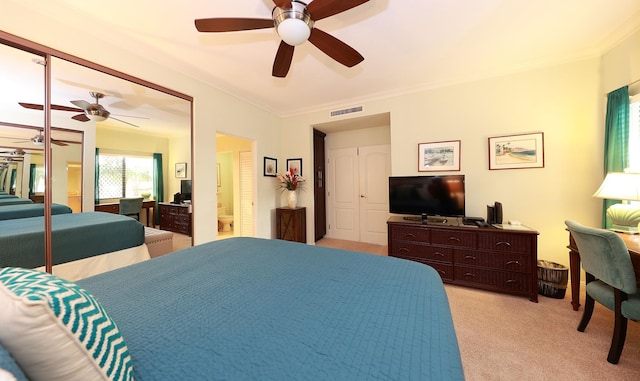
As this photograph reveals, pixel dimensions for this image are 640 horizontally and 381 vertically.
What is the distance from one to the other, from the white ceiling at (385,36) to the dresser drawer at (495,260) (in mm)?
2230

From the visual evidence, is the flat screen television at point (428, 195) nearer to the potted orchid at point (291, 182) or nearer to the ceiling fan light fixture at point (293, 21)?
the potted orchid at point (291, 182)

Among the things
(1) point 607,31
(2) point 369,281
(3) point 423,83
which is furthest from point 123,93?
(1) point 607,31

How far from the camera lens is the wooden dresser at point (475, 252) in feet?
7.61

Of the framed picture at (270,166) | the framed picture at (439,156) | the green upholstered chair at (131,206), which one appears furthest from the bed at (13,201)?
the framed picture at (439,156)

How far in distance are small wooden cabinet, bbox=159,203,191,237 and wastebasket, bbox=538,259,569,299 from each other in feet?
13.4

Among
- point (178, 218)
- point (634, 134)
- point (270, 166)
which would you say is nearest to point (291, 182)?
point (270, 166)

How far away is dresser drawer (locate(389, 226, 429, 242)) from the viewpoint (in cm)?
277

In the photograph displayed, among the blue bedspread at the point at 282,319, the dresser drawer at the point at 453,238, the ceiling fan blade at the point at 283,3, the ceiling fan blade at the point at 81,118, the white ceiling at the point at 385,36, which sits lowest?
the dresser drawer at the point at 453,238

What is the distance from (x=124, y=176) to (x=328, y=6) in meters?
2.61

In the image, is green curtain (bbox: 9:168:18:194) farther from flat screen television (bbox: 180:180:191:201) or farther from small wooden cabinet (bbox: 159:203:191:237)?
flat screen television (bbox: 180:180:191:201)

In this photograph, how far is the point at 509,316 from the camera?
6.75 ft

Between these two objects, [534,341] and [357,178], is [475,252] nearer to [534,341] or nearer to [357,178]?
[534,341]

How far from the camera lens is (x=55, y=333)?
46 cm

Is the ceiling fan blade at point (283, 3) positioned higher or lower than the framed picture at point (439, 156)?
higher
